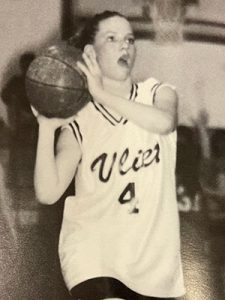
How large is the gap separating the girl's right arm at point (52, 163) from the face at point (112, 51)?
0.16 meters

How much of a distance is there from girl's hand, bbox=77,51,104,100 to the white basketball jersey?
3 centimetres

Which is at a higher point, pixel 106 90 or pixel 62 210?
pixel 106 90

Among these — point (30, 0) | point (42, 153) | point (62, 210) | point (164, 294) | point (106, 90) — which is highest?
point (30, 0)

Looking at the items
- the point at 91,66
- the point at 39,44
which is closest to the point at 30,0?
the point at 39,44

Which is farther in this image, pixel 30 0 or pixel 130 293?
pixel 30 0

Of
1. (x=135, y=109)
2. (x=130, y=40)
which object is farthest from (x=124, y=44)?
(x=135, y=109)

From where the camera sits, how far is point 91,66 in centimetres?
128

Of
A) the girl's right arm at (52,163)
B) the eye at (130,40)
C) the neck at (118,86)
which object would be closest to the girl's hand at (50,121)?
the girl's right arm at (52,163)

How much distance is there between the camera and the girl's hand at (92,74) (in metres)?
1.26

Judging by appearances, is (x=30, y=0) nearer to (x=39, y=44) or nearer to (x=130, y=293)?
(x=39, y=44)

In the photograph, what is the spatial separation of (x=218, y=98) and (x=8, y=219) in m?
0.54

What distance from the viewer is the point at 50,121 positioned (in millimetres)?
1273

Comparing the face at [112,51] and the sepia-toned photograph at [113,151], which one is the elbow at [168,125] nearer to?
the sepia-toned photograph at [113,151]

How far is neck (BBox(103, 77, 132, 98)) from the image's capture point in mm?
1310
